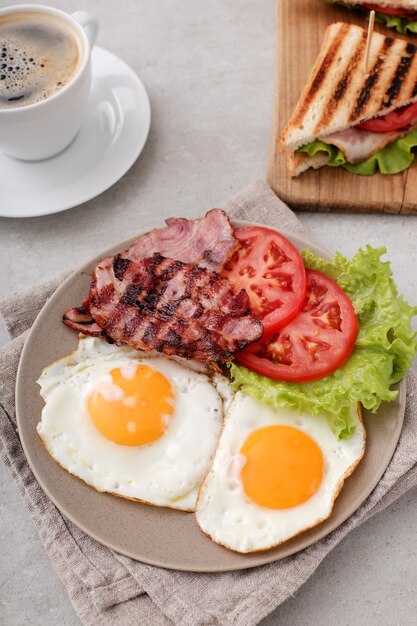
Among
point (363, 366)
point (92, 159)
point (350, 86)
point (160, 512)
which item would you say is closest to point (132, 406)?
point (160, 512)

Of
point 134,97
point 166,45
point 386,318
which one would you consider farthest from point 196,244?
point 166,45

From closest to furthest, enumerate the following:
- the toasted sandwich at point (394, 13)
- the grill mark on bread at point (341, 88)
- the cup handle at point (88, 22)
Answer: the cup handle at point (88, 22)
the grill mark on bread at point (341, 88)
the toasted sandwich at point (394, 13)

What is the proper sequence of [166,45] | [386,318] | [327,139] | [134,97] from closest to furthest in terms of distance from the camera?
[386,318] → [327,139] → [134,97] → [166,45]

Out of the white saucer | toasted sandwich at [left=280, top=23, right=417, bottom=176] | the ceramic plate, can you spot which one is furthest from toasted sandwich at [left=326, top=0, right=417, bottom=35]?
the ceramic plate

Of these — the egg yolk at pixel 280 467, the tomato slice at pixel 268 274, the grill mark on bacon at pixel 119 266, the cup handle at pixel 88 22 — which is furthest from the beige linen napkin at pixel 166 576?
the cup handle at pixel 88 22

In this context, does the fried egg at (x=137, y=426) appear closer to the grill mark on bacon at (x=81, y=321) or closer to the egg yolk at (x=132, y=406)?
the egg yolk at (x=132, y=406)

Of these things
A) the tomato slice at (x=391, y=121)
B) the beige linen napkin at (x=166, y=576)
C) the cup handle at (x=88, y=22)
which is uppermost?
the cup handle at (x=88, y=22)

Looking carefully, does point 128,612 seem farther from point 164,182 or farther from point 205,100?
point 205,100

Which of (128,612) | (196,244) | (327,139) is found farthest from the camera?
(327,139)
